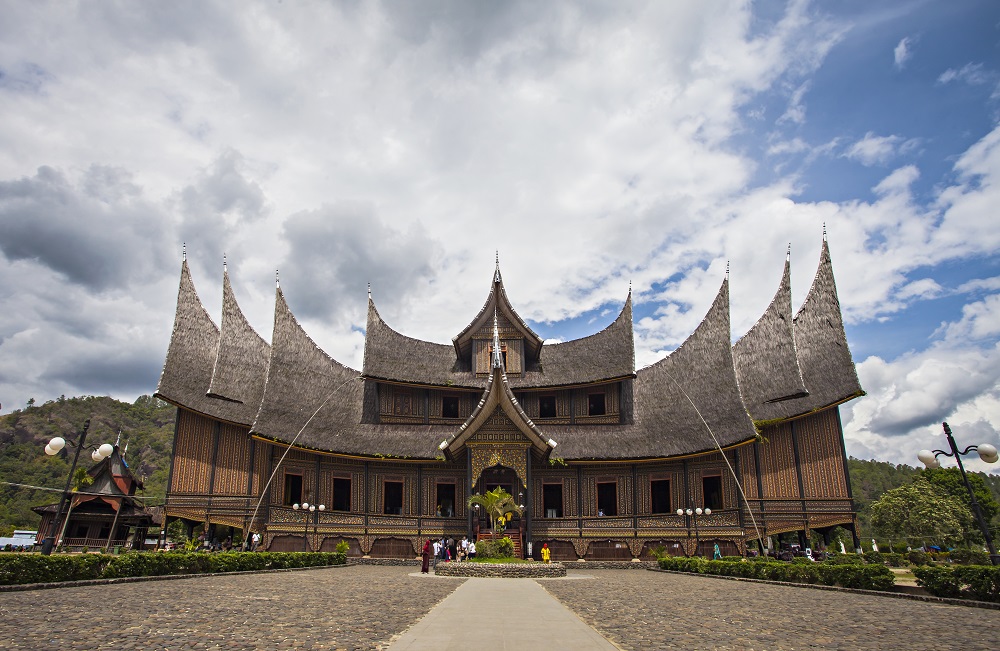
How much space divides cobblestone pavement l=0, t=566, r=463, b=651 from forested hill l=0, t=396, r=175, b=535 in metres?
49.2

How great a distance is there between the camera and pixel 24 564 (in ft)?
37.1

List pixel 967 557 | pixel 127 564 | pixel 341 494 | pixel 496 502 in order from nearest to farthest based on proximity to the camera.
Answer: pixel 127 564, pixel 496 502, pixel 967 557, pixel 341 494

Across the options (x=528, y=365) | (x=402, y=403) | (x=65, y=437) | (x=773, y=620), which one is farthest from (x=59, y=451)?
(x=65, y=437)

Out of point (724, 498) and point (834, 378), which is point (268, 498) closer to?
point (724, 498)

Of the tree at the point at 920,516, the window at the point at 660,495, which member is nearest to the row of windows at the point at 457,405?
the window at the point at 660,495

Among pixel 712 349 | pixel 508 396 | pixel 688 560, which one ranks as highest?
pixel 712 349

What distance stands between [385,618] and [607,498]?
21175 millimetres

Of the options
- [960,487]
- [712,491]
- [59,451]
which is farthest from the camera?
[960,487]

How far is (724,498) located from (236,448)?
66.3 feet

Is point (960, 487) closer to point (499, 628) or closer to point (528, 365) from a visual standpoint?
point (528, 365)

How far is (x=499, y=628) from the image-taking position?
7.34 m

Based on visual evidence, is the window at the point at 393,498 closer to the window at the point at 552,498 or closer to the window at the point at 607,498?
the window at the point at 552,498

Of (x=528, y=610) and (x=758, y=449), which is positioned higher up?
(x=758, y=449)

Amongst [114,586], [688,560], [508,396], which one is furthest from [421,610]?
[508,396]
